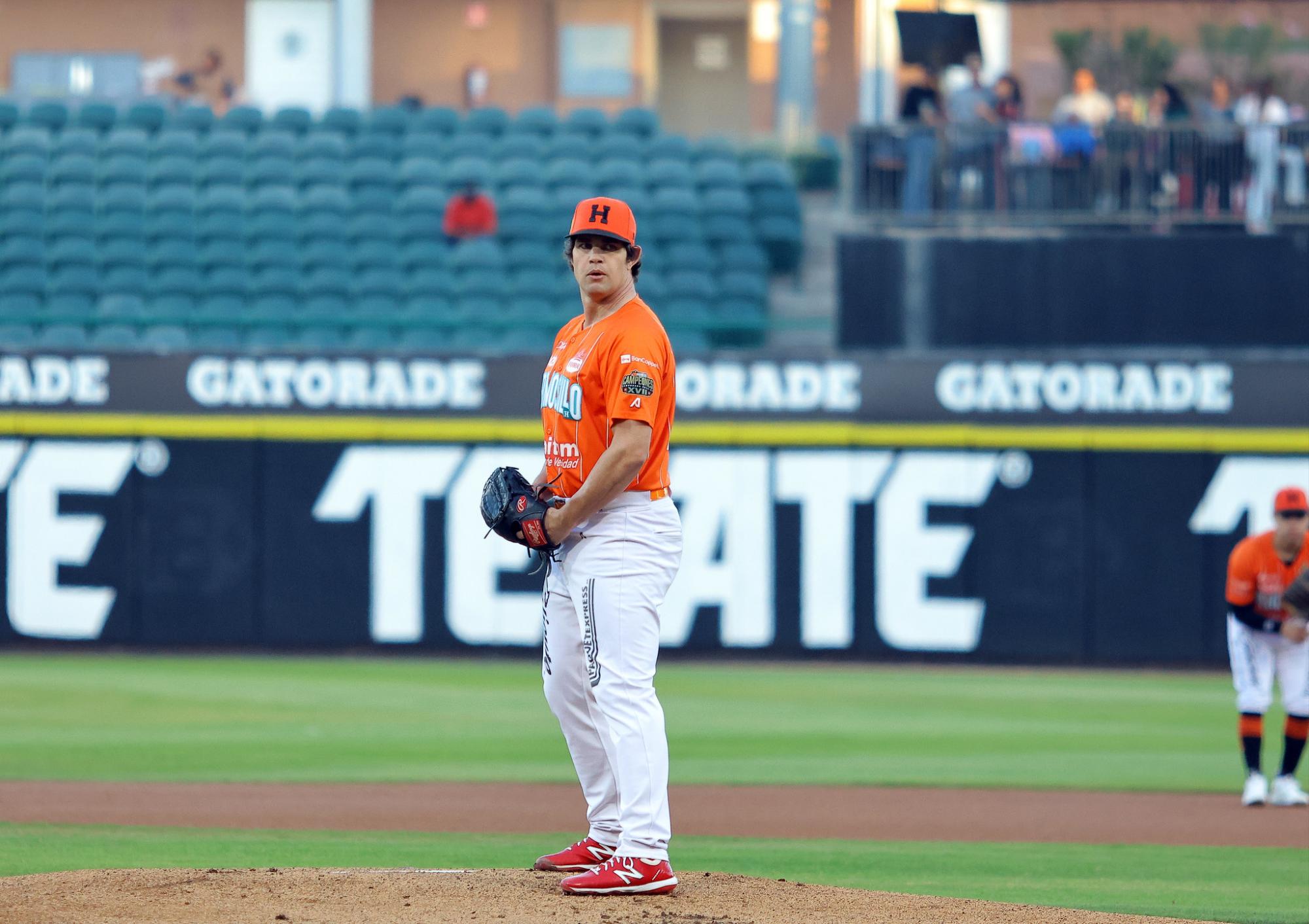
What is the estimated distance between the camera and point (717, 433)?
619 inches

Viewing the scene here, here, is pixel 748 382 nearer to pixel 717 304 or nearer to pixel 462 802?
pixel 717 304

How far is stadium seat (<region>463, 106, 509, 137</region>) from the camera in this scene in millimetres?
19578

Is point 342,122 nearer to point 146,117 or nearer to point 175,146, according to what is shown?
point 175,146

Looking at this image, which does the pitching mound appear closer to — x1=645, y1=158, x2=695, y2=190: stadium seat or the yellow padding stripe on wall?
the yellow padding stripe on wall

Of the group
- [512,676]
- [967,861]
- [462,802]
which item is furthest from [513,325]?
[967,861]

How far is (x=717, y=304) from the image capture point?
17984 millimetres

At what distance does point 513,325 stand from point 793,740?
5946 millimetres

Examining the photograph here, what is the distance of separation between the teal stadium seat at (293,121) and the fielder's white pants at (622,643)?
1474 centimetres

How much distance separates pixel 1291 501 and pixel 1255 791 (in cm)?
160

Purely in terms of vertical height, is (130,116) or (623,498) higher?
(130,116)

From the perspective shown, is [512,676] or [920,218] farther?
[920,218]

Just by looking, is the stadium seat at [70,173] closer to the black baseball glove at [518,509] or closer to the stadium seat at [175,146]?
the stadium seat at [175,146]

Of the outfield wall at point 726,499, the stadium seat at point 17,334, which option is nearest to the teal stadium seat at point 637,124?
the outfield wall at point 726,499

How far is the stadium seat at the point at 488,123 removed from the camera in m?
19.6
